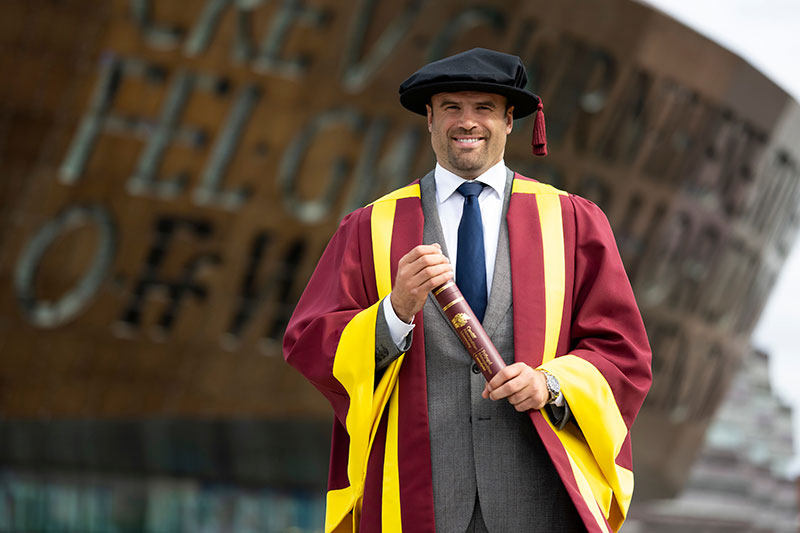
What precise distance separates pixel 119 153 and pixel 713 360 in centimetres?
1533

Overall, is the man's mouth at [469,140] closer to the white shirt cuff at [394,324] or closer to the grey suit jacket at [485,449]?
the grey suit jacket at [485,449]

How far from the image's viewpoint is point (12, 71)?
49.8ft

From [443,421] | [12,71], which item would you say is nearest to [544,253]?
[443,421]

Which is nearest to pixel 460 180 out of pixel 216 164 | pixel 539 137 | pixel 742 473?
pixel 539 137

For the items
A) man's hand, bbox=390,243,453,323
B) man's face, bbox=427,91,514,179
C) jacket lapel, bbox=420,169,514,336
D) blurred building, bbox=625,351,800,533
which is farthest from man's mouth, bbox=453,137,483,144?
blurred building, bbox=625,351,800,533

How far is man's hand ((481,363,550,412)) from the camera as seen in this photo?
2814 millimetres

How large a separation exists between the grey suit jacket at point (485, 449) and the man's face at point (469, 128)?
1.10 ft

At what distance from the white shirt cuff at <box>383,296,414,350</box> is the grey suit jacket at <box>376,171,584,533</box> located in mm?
19

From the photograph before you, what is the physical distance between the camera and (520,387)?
2816mm

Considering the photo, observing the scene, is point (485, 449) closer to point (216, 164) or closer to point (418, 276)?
point (418, 276)

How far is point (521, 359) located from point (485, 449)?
24 cm

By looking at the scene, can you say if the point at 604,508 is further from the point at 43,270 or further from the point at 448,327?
the point at 43,270

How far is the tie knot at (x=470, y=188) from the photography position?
10.5 feet

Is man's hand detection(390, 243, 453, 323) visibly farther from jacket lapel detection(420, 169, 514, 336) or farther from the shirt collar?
the shirt collar
